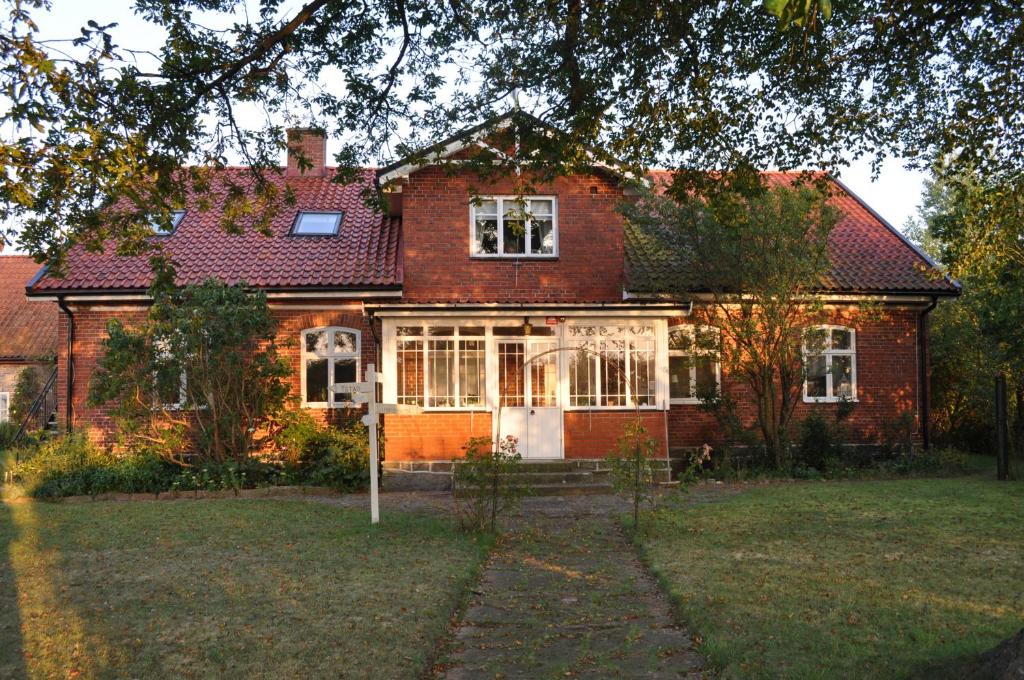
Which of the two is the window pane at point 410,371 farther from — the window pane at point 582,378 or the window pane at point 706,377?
the window pane at point 706,377

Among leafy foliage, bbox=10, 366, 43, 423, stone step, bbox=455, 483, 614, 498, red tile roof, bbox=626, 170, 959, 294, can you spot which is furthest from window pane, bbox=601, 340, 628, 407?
leafy foliage, bbox=10, 366, 43, 423

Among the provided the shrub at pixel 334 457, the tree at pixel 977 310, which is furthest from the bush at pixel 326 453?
the tree at pixel 977 310

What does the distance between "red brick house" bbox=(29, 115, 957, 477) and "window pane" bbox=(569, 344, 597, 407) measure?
0.04 meters

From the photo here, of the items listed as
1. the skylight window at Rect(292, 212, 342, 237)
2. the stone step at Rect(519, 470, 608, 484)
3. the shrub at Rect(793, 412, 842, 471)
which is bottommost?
the stone step at Rect(519, 470, 608, 484)

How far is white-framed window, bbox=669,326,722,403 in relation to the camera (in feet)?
→ 58.3

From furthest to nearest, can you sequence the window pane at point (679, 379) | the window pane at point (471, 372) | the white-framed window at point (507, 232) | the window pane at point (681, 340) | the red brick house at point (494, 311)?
the window pane at point (679, 379) < the white-framed window at point (507, 232) < the window pane at point (681, 340) < the window pane at point (471, 372) < the red brick house at point (494, 311)

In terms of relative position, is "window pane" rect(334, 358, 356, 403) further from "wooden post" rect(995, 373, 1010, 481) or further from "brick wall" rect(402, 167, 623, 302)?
"wooden post" rect(995, 373, 1010, 481)

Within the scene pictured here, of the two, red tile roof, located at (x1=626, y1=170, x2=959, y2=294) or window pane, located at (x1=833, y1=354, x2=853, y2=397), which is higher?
red tile roof, located at (x1=626, y1=170, x2=959, y2=294)

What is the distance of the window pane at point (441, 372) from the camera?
56.0 ft

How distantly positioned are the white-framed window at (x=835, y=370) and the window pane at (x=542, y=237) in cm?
601

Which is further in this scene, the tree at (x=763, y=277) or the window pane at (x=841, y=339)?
the window pane at (x=841, y=339)

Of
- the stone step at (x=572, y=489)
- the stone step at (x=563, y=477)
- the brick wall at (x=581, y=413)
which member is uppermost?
the brick wall at (x=581, y=413)

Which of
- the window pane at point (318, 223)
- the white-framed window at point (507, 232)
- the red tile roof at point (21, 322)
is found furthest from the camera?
the red tile roof at point (21, 322)

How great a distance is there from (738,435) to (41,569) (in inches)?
494
